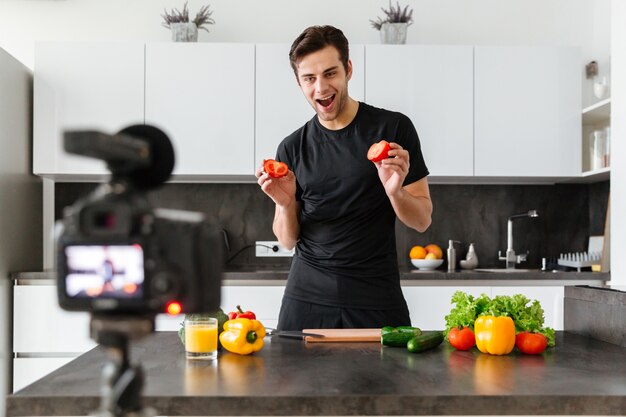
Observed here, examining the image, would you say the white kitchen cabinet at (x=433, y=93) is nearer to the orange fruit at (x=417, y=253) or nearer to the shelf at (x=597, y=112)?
the orange fruit at (x=417, y=253)

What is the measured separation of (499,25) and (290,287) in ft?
8.82

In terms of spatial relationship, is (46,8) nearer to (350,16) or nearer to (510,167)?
(350,16)

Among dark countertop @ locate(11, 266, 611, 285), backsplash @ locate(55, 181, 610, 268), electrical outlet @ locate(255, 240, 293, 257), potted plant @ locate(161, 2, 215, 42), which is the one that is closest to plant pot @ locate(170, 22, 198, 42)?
potted plant @ locate(161, 2, 215, 42)

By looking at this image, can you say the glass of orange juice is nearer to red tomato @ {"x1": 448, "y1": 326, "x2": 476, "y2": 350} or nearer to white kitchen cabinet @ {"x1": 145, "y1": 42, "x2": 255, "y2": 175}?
red tomato @ {"x1": 448, "y1": 326, "x2": 476, "y2": 350}

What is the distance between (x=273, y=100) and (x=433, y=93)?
0.91 m

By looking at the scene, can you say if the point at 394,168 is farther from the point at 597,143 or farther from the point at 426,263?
the point at 597,143

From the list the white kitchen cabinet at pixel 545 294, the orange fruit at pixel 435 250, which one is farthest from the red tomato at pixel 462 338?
the orange fruit at pixel 435 250

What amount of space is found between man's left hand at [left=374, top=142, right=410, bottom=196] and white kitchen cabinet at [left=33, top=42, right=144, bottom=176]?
7.22 ft

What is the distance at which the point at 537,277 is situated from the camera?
138 inches

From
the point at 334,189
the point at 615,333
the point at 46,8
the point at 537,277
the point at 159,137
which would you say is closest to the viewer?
the point at 159,137

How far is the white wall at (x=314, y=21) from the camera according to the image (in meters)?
A: 4.04

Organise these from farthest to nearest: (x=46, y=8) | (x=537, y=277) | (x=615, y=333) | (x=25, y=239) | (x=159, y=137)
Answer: (x=46, y=8)
(x=25, y=239)
(x=537, y=277)
(x=615, y=333)
(x=159, y=137)

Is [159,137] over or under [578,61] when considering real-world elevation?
under

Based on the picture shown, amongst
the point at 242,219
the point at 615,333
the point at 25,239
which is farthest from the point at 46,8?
the point at 615,333
